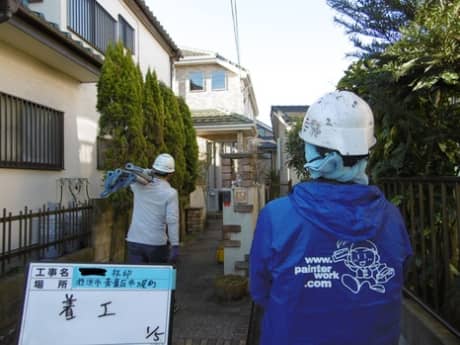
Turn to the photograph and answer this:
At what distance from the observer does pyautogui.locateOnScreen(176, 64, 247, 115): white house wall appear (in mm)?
19172

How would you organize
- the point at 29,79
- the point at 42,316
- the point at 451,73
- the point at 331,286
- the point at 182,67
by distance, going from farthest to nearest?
the point at 182,67 → the point at 29,79 → the point at 451,73 → the point at 42,316 → the point at 331,286

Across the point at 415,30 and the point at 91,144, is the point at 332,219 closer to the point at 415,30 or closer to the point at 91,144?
the point at 415,30

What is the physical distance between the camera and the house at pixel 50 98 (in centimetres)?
594

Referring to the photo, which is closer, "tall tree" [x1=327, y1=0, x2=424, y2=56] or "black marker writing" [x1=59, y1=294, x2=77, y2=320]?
"black marker writing" [x1=59, y1=294, x2=77, y2=320]

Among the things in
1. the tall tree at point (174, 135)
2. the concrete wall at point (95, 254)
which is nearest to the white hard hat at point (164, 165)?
the concrete wall at point (95, 254)

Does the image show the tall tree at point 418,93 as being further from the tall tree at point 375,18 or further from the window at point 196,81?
the window at point 196,81

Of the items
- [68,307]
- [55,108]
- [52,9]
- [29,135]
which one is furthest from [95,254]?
[68,307]

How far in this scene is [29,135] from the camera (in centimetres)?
663

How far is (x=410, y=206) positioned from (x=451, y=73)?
1.22 metres

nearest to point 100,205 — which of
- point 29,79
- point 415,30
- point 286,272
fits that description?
point 29,79

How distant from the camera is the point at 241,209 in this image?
6680mm

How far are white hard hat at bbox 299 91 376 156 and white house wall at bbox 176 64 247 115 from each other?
57.7 ft

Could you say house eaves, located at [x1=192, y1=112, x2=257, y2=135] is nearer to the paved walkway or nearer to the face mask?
the paved walkway

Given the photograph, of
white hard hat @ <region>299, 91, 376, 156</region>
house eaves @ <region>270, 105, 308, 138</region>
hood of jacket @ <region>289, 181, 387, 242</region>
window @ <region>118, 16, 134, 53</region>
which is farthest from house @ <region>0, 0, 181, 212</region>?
house eaves @ <region>270, 105, 308, 138</region>
